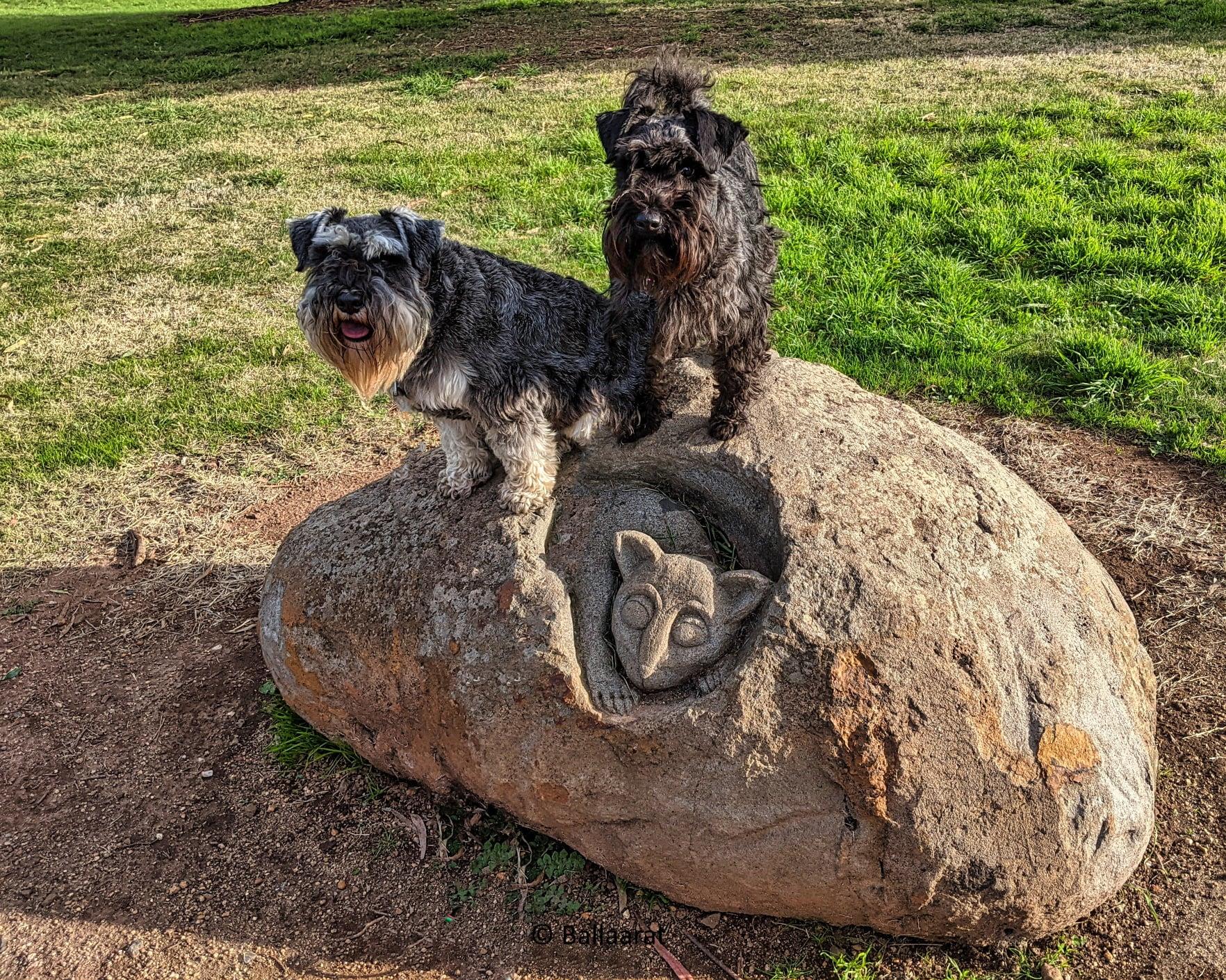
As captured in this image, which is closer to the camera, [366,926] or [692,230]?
[692,230]

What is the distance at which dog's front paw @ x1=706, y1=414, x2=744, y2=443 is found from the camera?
5008 mm

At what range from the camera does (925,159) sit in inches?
459

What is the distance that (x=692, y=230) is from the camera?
4344mm

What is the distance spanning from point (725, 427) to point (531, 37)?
17.4m

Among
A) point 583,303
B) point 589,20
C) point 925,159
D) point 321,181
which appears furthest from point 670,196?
point 589,20

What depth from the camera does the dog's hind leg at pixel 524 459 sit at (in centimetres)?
502

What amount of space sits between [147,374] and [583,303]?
5.76m

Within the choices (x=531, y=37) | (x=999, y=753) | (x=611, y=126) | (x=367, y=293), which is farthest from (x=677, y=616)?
(x=531, y=37)

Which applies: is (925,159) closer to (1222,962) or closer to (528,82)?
(528,82)

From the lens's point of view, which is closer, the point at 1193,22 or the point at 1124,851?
the point at 1124,851

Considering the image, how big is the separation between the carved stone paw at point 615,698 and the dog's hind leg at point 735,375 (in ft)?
4.45

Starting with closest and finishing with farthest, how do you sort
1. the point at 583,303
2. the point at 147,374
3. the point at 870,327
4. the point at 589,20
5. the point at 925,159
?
the point at 583,303 → the point at 870,327 → the point at 147,374 → the point at 925,159 → the point at 589,20

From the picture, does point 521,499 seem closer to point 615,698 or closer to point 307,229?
point 615,698

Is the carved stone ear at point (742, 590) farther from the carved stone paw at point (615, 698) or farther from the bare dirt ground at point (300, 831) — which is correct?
the bare dirt ground at point (300, 831)
